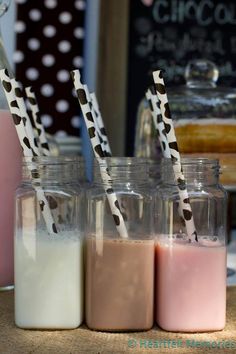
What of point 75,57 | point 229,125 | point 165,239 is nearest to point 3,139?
point 165,239

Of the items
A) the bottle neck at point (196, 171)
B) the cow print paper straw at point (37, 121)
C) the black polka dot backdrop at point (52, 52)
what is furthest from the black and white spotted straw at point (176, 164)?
the black polka dot backdrop at point (52, 52)

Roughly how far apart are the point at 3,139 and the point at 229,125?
51 centimetres

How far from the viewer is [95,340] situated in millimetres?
743

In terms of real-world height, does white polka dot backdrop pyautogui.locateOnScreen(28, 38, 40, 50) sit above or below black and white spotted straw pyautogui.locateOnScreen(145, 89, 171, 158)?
above

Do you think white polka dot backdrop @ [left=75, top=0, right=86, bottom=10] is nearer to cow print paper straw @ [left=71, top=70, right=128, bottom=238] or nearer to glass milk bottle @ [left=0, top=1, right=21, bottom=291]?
glass milk bottle @ [left=0, top=1, right=21, bottom=291]

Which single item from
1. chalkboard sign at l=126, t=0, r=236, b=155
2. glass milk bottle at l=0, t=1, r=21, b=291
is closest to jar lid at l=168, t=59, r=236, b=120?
glass milk bottle at l=0, t=1, r=21, b=291

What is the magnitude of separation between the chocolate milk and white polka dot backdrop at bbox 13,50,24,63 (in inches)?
68.2

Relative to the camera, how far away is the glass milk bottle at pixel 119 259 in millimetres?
776

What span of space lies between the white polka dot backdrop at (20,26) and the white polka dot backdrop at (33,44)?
0.05m

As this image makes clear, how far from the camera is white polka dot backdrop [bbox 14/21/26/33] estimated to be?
237 cm

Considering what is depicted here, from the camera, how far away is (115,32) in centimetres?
238

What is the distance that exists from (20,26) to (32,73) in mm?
197

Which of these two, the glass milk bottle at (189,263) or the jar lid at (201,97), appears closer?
the glass milk bottle at (189,263)

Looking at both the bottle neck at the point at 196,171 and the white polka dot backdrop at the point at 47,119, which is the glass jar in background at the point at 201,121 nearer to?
the bottle neck at the point at 196,171
